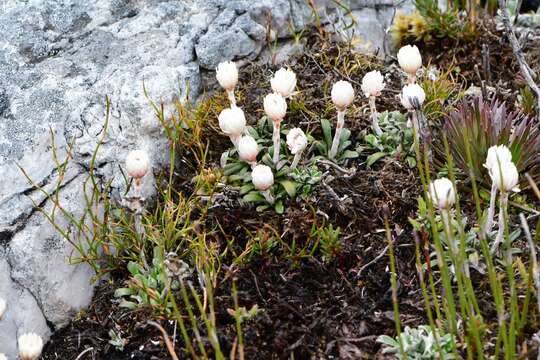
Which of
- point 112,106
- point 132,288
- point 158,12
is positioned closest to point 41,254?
point 132,288

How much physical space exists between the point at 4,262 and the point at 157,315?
67 centimetres

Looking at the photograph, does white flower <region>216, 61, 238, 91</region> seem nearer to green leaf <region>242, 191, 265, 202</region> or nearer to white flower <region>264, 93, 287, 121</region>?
white flower <region>264, 93, 287, 121</region>

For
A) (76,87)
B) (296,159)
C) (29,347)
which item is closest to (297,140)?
(296,159)

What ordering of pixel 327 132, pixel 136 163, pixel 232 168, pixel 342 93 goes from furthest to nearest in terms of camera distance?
pixel 327 132, pixel 232 168, pixel 342 93, pixel 136 163

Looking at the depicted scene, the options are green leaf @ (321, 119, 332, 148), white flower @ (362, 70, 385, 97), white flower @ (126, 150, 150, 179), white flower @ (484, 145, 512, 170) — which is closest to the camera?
white flower @ (484, 145, 512, 170)

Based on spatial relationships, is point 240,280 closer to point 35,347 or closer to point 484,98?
point 35,347

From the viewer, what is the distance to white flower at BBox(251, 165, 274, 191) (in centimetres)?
291

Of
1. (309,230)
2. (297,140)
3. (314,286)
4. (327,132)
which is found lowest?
(314,286)

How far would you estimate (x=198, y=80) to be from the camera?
365cm

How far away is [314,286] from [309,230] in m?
0.26

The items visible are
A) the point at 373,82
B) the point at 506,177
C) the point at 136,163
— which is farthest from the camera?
the point at 373,82

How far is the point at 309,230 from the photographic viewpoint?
298 cm

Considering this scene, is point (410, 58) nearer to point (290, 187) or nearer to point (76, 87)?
point (290, 187)

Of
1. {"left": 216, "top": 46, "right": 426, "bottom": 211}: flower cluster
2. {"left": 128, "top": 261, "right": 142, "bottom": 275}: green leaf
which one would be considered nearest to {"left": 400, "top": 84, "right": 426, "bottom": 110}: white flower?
{"left": 216, "top": 46, "right": 426, "bottom": 211}: flower cluster
